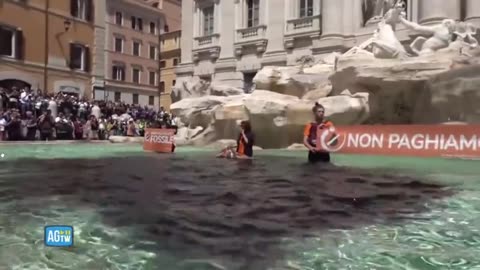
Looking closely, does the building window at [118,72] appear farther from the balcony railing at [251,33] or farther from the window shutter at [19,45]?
the balcony railing at [251,33]

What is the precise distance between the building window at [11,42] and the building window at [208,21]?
1027 cm

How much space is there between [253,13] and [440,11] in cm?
1118

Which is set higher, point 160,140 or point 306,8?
point 306,8

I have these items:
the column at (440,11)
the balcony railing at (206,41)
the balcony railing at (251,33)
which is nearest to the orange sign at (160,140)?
the column at (440,11)

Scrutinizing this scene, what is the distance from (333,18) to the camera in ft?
79.5

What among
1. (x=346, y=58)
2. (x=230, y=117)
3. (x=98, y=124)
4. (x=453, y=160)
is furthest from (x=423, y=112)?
(x=98, y=124)

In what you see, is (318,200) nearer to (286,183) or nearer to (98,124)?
(286,183)

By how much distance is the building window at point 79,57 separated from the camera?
3606 centimetres

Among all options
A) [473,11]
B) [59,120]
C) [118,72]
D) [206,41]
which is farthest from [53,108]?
[118,72]

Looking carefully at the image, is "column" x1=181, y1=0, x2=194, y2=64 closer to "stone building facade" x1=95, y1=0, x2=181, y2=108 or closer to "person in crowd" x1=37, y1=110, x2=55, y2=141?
"person in crowd" x1=37, y1=110, x2=55, y2=141

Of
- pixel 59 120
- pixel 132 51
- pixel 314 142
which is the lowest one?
pixel 314 142

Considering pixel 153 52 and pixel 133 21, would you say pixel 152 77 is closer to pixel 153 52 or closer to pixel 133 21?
pixel 153 52

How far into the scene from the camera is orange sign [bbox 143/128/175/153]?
14438 millimetres

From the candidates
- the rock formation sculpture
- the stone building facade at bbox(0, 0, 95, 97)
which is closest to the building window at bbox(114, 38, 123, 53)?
the stone building facade at bbox(0, 0, 95, 97)
